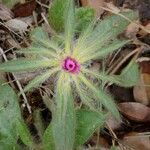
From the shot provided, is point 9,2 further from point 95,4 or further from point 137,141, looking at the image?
point 137,141

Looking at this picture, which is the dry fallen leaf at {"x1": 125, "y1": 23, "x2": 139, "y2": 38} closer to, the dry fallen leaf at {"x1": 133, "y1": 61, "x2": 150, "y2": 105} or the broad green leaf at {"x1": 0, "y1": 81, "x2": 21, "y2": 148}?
the dry fallen leaf at {"x1": 133, "y1": 61, "x2": 150, "y2": 105}

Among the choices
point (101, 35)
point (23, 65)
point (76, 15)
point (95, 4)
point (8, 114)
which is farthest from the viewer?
point (95, 4)

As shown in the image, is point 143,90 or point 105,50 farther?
point 143,90

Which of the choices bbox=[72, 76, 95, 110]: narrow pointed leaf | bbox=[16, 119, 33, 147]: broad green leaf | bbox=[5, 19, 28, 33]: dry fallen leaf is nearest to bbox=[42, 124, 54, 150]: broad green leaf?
bbox=[16, 119, 33, 147]: broad green leaf

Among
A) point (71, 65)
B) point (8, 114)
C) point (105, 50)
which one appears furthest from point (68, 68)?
point (8, 114)

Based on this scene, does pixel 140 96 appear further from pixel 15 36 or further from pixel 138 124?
pixel 15 36

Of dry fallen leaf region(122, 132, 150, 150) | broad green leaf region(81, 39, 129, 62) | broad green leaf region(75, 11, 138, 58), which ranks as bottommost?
dry fallen leaf region(122, 132, 150, 150)
